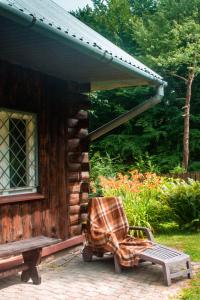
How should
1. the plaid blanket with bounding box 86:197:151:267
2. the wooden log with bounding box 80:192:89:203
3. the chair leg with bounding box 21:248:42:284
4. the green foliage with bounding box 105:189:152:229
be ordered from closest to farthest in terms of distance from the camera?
the chair leg with bounding box 21:248:42:284, the plaid blanket with bounding box 86:197:151:267, the wooden log with bounding box 80:192:89:203, the green foliage with bounding box 105:189:152:229

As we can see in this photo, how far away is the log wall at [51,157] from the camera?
610cm

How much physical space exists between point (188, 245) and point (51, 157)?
2840 mm

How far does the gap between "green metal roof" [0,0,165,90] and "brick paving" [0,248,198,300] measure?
2712 millimetres

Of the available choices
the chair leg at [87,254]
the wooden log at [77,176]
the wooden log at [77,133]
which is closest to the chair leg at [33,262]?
the chair leg at [87,254]

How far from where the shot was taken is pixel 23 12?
12.7ft

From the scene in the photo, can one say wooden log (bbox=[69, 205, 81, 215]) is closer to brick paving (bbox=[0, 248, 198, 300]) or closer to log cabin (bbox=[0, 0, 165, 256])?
log cabin (bbox=[0, 0, 165, 256])

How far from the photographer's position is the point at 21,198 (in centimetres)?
620

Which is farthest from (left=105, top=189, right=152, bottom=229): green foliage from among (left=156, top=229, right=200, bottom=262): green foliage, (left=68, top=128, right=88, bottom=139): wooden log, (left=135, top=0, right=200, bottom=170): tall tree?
(left=135, top=0, right=200, bottom=170): tall tree

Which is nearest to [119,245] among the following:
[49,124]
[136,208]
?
[49,124]

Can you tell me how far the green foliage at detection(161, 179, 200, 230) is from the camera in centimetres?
913

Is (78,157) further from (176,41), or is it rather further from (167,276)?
(176,41)

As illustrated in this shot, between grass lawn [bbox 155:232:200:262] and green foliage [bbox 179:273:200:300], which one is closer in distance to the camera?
green foliage [bbox 179:273:200:300]

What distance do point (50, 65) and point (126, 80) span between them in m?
1.51

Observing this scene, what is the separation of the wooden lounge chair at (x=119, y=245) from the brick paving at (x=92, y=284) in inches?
6.8
